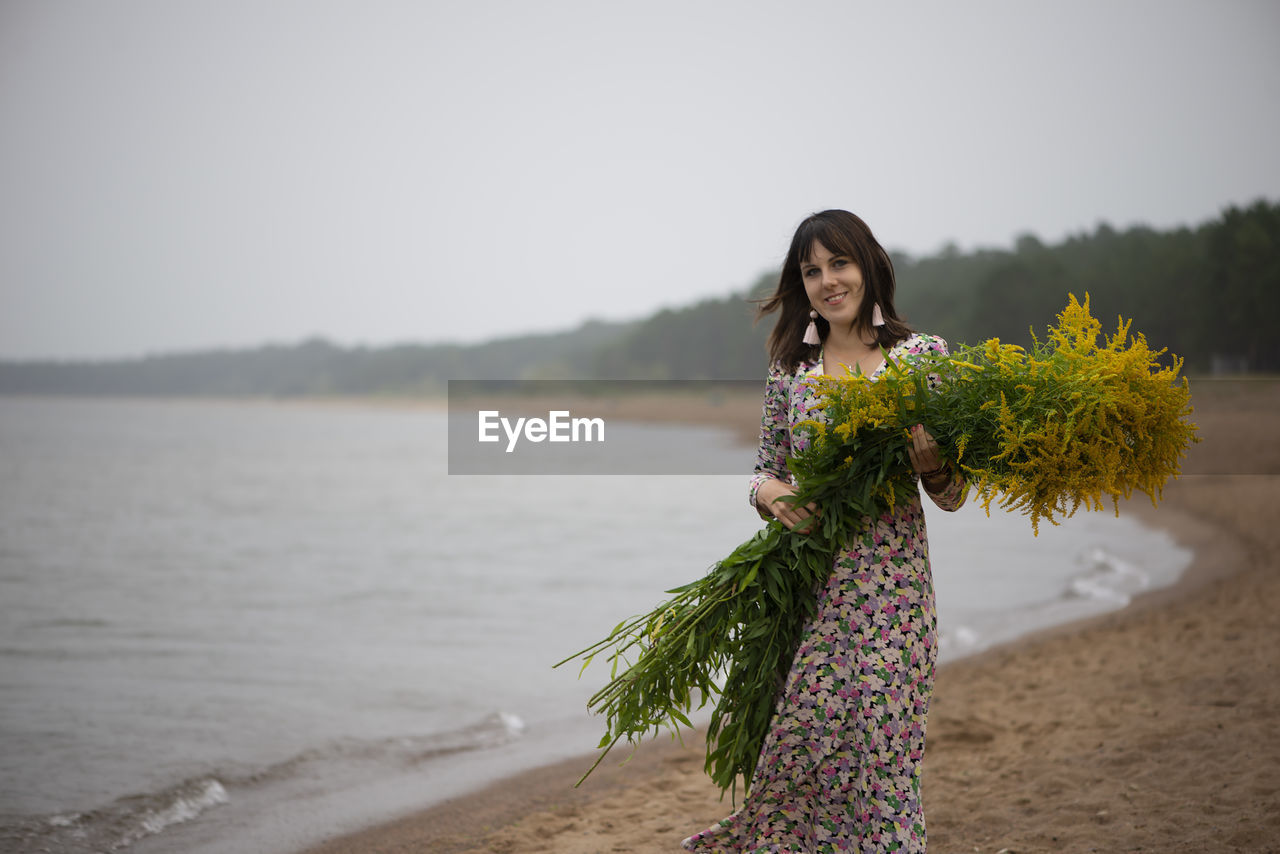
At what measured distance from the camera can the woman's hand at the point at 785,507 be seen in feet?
8.52

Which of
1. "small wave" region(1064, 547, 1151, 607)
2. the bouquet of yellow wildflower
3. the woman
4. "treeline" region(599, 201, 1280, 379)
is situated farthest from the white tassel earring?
"treeline" region(599, 201, 1280, 379)

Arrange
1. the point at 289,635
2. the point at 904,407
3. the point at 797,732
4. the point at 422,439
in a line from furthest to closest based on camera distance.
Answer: the point at 422,439 → the point at 289,635 → the point at 797,732 → the point at 904,407

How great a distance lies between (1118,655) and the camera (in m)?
6.85

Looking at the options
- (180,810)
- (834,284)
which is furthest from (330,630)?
(834,284)

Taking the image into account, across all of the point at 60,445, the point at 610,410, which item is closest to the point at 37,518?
the point at 60,445

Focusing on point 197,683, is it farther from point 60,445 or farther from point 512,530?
point 60,445

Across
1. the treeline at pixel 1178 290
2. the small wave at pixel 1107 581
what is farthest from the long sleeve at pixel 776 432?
the treeline at pixel 1178 290

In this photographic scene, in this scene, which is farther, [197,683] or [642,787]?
[197,683]

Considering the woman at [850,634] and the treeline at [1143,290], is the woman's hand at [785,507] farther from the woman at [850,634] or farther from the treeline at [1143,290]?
the treeline at [1143,290]

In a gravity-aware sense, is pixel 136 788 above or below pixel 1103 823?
below

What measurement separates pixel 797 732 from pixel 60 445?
5283cm

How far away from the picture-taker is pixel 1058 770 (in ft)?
15.0

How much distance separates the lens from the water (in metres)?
5.25

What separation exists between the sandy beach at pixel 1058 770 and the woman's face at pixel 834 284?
7.62ft
